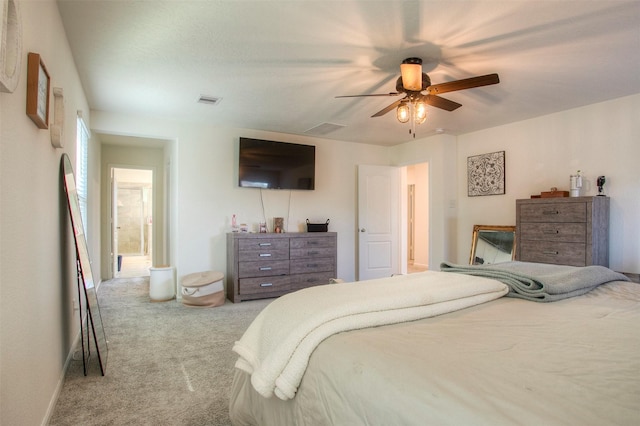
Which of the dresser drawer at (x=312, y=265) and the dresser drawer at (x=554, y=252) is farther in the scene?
the dresser drawer at (x=312, y=265)

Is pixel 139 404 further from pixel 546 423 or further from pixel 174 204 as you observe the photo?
pixel 174 204

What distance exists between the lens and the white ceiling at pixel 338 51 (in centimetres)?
217

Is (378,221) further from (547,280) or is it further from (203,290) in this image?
(547,280)

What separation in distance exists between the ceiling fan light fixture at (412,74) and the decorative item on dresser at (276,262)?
9.09 ft

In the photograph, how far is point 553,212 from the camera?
12.6 ft

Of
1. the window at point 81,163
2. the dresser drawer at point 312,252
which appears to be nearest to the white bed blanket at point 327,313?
the window at point 81,163

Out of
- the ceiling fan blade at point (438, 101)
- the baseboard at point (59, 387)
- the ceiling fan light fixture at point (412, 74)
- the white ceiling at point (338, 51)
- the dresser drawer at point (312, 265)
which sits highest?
the white ceiling at point (338, 51)

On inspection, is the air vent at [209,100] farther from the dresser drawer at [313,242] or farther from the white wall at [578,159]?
the white wall at [578,159]

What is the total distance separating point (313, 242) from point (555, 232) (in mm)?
2911

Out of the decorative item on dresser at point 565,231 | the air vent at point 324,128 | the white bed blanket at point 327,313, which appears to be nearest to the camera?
the white bed blanket at point 327,313

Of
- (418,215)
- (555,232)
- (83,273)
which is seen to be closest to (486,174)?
(555,232)

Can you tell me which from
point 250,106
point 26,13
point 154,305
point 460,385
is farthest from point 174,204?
point 460,385

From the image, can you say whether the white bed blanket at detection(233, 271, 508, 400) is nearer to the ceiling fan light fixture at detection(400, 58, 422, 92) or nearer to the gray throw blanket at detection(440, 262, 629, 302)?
the gray throw blanket at detection(440, 262, 629, 302)

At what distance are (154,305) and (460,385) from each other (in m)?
4.40
